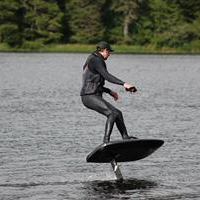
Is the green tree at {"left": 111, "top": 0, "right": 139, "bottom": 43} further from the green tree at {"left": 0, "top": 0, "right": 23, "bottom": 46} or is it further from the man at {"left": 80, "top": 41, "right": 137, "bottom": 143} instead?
the man at {"left": 80, "top": 41, "right": 137, "bottom": 143}

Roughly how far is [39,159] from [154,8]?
121256mm

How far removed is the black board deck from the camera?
760 inches

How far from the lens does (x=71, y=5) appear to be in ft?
469

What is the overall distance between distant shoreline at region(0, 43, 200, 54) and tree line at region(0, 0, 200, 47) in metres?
0.92

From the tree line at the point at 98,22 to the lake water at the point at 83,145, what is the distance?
7948 centimetres

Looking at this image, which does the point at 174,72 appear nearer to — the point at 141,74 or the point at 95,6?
the point at 141,74

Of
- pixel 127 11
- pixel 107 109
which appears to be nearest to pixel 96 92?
pixel 107 109

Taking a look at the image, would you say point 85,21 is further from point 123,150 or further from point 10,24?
point 123,150

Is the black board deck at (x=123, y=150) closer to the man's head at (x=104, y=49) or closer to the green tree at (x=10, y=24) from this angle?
the man's head at (x=104, y=49)

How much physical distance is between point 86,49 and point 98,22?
6.31 metres

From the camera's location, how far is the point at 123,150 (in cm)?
1961

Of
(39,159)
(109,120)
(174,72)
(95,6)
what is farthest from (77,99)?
(95,6)

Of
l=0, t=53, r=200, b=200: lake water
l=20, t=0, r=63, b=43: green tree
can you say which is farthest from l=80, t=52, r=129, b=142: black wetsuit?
l=20, t=0, r=63, b=43: green tree

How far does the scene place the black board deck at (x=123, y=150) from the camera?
760 inches
